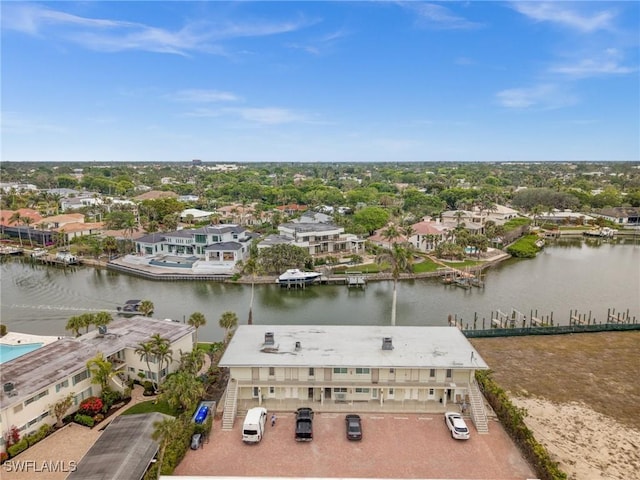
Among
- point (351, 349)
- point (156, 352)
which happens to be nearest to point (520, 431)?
point (351, 349)

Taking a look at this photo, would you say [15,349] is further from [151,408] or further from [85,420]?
[151,408]

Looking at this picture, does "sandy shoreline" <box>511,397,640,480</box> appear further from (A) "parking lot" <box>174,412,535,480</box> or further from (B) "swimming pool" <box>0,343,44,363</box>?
(B) "swimming pool" <box>0,343,44,363</box>

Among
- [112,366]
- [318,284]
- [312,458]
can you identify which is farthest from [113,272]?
[312,458]

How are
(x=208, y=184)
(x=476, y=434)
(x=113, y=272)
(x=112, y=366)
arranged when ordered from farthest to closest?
1. (x=208, y=184)
2. (x=113, y=272)
3. (x=112, y=366)
4. (x=476, y=434)

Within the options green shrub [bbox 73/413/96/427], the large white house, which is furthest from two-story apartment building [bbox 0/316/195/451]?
the large white house

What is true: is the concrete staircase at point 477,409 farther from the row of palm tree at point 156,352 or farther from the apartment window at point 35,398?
the apartment window at point 35,398

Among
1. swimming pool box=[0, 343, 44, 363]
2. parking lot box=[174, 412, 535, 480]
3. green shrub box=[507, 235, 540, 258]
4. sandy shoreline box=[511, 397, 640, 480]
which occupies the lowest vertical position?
sandy shoreline box=[511, 397, 640, 480]

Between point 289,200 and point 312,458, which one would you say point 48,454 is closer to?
point 312,458
